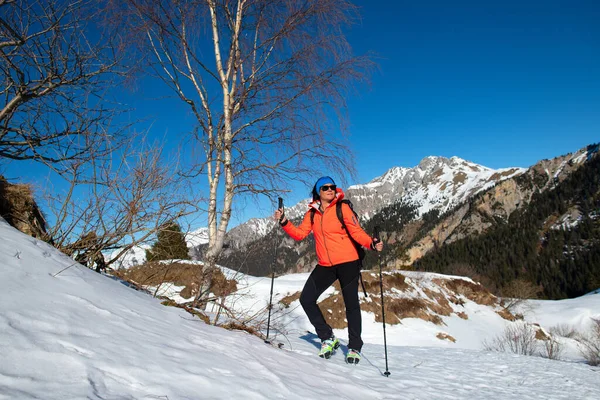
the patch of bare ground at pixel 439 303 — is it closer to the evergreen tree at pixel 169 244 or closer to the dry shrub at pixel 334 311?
the dry shrub at pixel 334 311

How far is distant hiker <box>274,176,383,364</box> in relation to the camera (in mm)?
3906

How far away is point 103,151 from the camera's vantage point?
14.3 feet

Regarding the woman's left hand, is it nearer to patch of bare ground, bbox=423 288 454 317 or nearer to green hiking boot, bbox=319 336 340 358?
green hiking boot, bbox=319 336 340 358

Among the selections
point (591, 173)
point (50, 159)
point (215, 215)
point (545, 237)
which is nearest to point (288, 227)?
point (215, 215)

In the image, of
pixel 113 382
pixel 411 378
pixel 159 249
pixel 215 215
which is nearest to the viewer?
pixel 113 382

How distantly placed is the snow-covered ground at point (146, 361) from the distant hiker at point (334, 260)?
11.8 inches

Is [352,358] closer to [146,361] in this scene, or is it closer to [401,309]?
[146,361]

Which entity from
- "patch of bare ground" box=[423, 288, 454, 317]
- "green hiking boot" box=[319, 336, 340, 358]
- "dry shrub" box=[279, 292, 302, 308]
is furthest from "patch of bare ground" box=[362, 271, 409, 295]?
"green hiking boot" box=[319, 336, 340, 358]

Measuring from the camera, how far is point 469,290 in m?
22.8

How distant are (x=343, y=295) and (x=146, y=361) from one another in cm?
255

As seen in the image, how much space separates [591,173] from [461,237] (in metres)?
46.0

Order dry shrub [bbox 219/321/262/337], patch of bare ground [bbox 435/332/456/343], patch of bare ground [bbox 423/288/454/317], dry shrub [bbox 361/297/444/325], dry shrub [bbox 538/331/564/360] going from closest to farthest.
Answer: dry shrub [bbox 219/321/262/337] < dry shrub [bbox 538/331/564/360] < patch of bare ground [bbox 435/332/456/343] < dry shrub [bbox 361/297/444/325] < patch of bare ground [bbox 423/288/454/317]

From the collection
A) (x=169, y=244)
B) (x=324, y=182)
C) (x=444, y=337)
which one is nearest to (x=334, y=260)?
(x=324, y=182)

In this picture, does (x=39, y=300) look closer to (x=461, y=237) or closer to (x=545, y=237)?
(x=545, y=237)
